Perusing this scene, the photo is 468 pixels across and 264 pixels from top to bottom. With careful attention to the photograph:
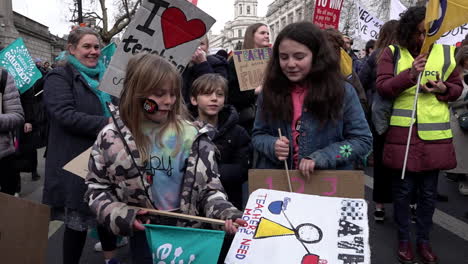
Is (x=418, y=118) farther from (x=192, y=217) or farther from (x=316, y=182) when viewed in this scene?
(x=192, y=217)

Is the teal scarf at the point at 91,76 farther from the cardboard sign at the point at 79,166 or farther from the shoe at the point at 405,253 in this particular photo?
the shoe at the point at 405,253

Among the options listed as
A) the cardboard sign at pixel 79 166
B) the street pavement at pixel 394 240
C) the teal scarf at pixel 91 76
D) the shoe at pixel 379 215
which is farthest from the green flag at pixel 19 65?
the shoe at pixel 379 215

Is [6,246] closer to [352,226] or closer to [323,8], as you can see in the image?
[352,226]

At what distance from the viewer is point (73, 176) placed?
9.64ft

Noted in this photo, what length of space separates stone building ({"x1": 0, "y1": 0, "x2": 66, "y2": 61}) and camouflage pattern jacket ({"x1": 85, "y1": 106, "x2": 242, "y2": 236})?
22.4 meters

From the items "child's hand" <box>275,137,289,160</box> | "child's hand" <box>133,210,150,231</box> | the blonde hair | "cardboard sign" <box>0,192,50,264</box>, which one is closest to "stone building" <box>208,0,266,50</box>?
"child's hand" <box>275,137,289,160</box>

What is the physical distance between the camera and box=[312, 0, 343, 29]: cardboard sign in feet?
18.6

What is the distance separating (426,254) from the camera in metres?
3.46

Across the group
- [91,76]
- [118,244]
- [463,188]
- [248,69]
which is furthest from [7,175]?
[463,188]

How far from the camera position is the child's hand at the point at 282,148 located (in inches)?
87.7

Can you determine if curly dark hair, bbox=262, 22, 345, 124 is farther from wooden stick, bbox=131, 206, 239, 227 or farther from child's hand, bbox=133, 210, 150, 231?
child's hand, bbox=133, 210, 150, 231

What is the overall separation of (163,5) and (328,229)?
1903 millimetres

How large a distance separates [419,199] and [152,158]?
258cm

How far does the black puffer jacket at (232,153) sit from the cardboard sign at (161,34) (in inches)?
21.5
